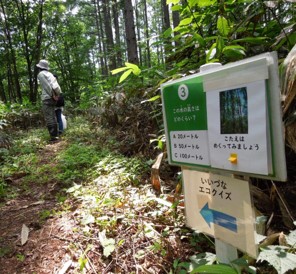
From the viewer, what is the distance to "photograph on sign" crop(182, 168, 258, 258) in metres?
1.15

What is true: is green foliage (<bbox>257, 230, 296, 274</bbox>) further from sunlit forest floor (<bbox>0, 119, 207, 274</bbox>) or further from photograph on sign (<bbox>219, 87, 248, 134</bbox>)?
sunlit forest floor (<bbox>0, 119, 207, 274</bbox>)

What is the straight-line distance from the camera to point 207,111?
1.20 meters

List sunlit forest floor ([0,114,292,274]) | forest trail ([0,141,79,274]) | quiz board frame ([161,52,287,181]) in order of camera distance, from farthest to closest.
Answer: forest trail ([0,141,79,274])
sunlit forest floor ([0,114,292,274])
quiz board frame ([161,52,287,181])

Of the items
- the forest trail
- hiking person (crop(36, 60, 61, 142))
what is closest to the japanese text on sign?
the forest trail

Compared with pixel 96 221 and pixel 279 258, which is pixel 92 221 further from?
pixel 279 258

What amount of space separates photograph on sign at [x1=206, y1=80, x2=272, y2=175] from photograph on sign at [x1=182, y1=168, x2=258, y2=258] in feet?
0.39

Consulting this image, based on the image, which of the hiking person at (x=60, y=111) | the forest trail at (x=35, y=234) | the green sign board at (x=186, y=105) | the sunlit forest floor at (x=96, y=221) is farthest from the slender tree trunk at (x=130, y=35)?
the green sign board at (x=186, y=105)

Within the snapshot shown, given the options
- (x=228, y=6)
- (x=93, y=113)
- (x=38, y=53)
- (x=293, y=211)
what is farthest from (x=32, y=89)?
(x=293, y=211)

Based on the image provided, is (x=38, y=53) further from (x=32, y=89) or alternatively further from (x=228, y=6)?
(x=228, y=6)

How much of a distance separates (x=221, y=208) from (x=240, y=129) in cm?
41

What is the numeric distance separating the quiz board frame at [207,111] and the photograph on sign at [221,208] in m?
0.08

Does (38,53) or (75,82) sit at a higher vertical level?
(38,53)

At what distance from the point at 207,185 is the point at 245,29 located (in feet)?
5.26

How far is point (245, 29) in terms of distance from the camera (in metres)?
2.29
